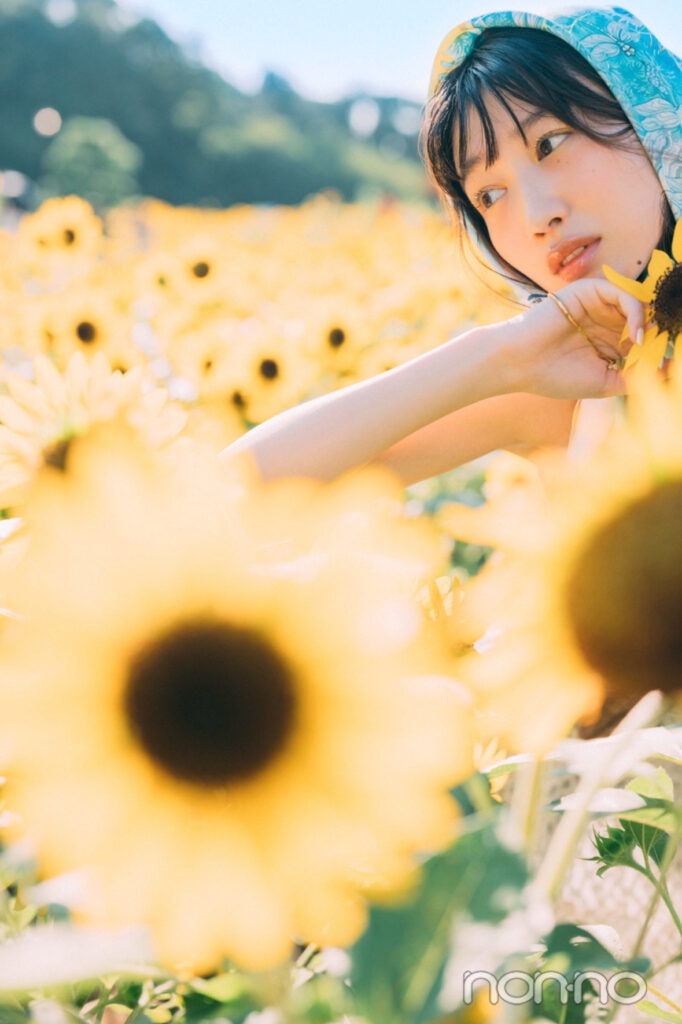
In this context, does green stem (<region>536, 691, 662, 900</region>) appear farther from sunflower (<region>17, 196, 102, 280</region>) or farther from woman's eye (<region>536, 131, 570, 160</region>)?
sunflower (<region>17, 196, 102, 280</region>)

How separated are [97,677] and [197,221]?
12.9 ft

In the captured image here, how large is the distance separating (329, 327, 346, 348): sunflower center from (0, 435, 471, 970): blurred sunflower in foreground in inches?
82.0

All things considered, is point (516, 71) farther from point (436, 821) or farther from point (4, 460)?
point (436, 821)

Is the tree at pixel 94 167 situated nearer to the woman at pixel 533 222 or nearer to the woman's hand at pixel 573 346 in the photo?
the woman at pixel 533 222

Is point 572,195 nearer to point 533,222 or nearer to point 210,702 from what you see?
point 533,222

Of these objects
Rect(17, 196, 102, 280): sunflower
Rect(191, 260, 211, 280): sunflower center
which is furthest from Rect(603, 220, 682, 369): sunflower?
Rect(17, 196, 102, 280): sunflower

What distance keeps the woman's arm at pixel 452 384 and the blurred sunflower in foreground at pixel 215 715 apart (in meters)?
0.55

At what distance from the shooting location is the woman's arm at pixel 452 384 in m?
0.84

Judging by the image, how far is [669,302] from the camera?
2.42ft

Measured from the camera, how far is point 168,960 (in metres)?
0.27

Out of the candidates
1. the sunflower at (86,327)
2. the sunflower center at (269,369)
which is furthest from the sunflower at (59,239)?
the sunflower center at (269,369)

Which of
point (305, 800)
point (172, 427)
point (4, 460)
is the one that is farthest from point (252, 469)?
point (305, 800)

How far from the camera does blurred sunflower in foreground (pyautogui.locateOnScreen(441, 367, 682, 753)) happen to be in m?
0.32

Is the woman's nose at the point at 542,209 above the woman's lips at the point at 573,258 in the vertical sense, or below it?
above
